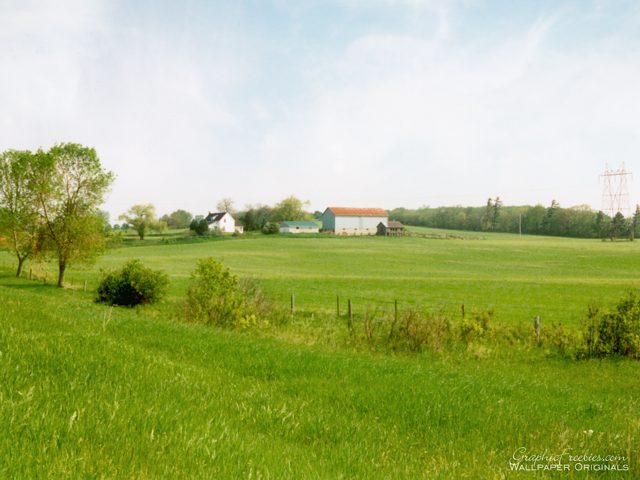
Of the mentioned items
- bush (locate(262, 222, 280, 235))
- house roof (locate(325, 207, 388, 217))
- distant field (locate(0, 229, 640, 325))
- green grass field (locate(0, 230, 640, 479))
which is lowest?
distant field (locate(0, 229, 640, 325))

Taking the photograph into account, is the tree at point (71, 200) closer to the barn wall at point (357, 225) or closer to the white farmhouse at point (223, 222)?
the barn wall at point (357, 225)

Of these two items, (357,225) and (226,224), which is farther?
(226,224)

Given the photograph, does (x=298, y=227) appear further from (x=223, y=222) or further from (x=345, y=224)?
(x=223, y=222)

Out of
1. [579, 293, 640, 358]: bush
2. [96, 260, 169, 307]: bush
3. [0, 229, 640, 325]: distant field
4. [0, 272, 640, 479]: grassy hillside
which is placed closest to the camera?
[0, 272, 640, 479]: grassy hillside

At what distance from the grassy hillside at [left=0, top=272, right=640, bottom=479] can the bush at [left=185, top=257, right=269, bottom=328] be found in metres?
9.20

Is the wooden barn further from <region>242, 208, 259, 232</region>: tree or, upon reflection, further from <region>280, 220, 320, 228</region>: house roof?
<region>242, 208, 259, 232</region>: tree

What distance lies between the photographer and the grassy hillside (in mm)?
4105

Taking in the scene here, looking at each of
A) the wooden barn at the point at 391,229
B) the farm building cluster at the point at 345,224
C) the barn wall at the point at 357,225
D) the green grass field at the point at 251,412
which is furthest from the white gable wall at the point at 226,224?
the green grass field at the point at 251,412

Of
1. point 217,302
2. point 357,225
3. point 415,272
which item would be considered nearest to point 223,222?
point 357,225

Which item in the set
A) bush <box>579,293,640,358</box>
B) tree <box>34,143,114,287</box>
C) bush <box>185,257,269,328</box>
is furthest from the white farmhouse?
bush <box>579,293,640,358</box>

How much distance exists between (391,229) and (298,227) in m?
34.4

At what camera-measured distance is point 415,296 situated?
47.2 meters

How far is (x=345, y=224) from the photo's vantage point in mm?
177375

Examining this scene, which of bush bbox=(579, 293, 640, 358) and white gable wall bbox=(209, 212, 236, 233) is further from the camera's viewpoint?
white gable wall bbox=(209, 212, 236, 233)
